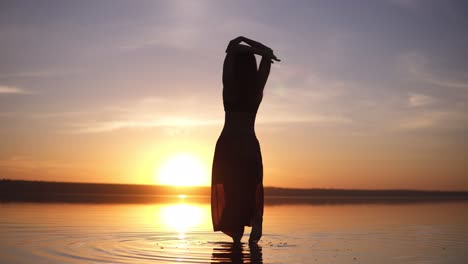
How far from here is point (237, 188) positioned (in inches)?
528

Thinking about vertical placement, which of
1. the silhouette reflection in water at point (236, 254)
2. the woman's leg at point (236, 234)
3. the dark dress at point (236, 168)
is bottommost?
the silhouette reflection in water at point (236, 254)

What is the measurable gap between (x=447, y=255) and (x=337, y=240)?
3143 mm

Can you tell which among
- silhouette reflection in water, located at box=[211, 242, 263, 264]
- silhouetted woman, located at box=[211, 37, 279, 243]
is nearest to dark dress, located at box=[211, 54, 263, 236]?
silhouetted woman, located at box=[211, 37, 279, 243]

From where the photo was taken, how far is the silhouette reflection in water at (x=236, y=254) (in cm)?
1064

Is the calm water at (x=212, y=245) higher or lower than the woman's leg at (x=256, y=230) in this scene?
lower

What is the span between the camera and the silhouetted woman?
13328 mm

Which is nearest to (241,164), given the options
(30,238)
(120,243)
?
(120,243)

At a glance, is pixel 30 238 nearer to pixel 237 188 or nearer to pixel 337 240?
pixel 237 188

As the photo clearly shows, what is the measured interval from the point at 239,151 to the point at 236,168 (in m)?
0.36

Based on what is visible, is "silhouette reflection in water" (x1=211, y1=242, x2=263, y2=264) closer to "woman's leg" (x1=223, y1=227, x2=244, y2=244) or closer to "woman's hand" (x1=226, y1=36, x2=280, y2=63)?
"woman's leg" (x1=223, y1=227, x2=244, y2=244)

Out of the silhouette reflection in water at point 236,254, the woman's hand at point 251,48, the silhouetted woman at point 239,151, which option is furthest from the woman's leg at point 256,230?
the woman's hand at point 251,48

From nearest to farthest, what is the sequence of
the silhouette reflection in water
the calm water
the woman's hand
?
the silhouette reflection in water, the calm water, the woman's hand

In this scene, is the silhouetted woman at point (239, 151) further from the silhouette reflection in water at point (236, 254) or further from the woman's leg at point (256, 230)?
the silhouette reflection in water at point (236, 254)

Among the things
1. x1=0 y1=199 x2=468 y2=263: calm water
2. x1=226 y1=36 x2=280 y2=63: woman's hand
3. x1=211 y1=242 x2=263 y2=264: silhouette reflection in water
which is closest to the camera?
x1=211 y1=242 x2=263 y2=264: silhouette reflection in water
